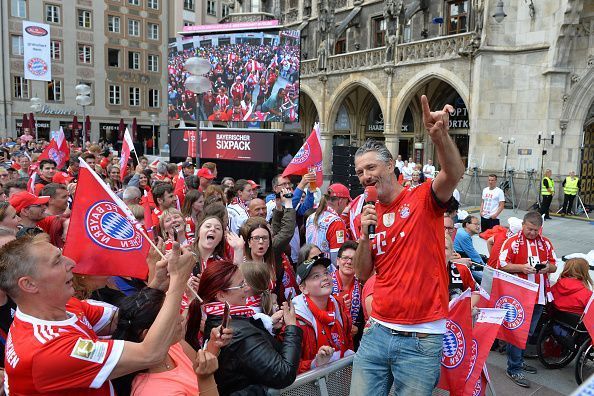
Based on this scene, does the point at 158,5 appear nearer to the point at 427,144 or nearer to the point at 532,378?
the point at 427,144

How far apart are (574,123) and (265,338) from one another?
19148 mm

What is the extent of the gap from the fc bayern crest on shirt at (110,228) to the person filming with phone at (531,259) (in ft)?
14.0

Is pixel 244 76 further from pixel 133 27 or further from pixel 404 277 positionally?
pixel 133 27

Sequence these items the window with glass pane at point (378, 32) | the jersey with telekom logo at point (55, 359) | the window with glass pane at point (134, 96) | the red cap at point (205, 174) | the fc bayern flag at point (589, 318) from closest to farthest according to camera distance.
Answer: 1. the jersey with telekom logo at point (55, 359)
2. the fc bayern flag at point (589, 318)
3. the red cap at point (205, 174)
4. the window with glass pane at point (378, 32)
5. the window with glass pane at point (134, 96)

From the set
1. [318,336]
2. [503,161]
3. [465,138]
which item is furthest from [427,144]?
[318,336]

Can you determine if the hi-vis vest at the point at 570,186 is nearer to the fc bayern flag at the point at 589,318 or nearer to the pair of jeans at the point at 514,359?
the pair of jeans at the point at 514,359

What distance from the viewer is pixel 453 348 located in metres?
3.75

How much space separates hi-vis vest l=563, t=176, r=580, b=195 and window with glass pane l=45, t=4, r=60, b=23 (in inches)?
1571

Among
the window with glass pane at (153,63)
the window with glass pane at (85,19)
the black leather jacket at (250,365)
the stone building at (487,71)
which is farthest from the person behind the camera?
the window with glass pane at (153,63)

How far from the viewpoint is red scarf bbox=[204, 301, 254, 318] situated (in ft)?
8.94

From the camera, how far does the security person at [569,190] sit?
663 inches

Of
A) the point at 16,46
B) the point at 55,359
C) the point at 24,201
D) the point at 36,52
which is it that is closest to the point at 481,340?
the point at 55,359

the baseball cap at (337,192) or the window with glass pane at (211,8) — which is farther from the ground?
the window with glass pane at (211,8)

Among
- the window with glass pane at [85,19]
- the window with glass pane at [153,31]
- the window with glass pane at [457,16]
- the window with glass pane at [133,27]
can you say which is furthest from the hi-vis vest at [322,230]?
the window with glass pane at [153,31]
